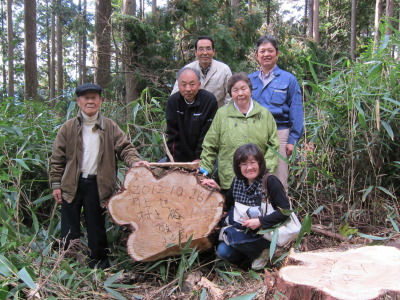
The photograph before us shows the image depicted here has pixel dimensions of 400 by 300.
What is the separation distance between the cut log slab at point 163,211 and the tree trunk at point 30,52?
20.6 ft

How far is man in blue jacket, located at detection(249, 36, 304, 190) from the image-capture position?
339cm

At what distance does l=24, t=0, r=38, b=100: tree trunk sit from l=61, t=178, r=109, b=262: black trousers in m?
5.94

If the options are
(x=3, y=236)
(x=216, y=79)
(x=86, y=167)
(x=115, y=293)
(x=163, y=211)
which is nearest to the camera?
→ (x=115, y=293)

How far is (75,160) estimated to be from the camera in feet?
10.3

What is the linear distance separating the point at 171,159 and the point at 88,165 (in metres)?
0.73

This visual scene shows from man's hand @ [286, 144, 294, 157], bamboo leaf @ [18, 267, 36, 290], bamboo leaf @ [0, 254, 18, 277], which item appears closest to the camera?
bamboo leaf @ [18, 267, 36, 290]

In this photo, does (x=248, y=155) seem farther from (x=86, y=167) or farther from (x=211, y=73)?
(x=86, y=167)

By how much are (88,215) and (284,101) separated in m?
1.98

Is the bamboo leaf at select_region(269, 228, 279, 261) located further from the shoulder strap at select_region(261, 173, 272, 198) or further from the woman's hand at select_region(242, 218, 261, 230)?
the shoulder strap at select_region(261, 173, 272, 198)

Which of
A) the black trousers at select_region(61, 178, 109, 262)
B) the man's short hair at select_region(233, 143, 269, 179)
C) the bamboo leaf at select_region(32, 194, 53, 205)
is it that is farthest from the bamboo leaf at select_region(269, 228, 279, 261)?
the bamboo leaf at select_region(32, 194, 53, 205)

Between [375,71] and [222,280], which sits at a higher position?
[375,71]

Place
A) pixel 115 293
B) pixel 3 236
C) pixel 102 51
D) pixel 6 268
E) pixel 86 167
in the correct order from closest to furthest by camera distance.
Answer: pixel 6 268 < pixel 115 293 < pixel 3 236 < pixel 86 167 < pixel 102 51

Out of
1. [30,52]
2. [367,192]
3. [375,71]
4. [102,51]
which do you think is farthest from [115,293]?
[30,52]

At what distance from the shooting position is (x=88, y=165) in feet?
10.5
